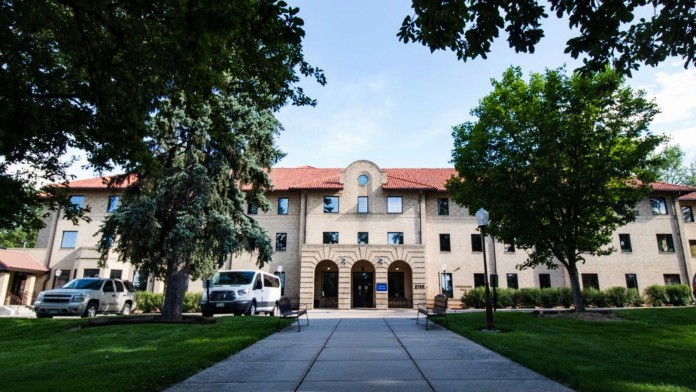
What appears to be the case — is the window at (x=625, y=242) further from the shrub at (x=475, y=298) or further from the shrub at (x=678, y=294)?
the shrub at (x=475, y=298)

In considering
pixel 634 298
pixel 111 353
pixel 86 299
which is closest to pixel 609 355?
pixel 111 353

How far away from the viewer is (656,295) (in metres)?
30.2

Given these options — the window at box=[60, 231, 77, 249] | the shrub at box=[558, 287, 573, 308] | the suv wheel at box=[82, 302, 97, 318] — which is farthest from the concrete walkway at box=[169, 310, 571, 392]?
the window at box=[60, 231, 77, 249]

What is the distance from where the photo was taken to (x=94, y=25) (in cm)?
785

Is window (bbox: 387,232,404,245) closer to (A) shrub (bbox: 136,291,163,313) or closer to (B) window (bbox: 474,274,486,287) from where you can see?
(B) window (bbox: 474,274,486,287)

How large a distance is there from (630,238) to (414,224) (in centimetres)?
1751

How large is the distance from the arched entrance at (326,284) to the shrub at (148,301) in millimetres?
11403

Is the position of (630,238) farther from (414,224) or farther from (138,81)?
(138,81)

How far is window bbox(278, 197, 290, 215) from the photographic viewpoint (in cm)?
3350

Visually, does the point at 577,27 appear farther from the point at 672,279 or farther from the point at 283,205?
the point at 672,279

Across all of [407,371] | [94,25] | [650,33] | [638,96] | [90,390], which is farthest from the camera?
[638,96]

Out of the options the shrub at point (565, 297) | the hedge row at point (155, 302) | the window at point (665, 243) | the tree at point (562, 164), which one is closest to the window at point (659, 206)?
the window at point (665, 243)

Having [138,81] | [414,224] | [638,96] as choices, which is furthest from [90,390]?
[414,224]

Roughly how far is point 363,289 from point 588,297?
16.9 meters
